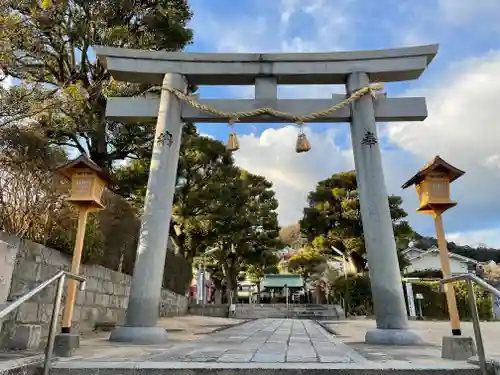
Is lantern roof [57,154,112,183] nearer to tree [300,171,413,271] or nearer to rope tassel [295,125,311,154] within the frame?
rope tassel [295,125,311,154]

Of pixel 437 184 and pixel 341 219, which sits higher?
pixel 341 219

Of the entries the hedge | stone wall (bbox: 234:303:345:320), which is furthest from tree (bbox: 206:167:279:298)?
the hedge

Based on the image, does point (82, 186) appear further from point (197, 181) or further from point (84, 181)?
point (197, 181)

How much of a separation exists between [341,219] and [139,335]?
19.2 meters

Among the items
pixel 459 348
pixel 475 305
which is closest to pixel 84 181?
pixel 475 305

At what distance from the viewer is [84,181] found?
4.71 m

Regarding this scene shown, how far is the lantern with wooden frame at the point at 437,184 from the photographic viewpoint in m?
4.59

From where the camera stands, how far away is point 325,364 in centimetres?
311

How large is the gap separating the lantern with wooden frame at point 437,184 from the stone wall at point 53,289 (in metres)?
5.15

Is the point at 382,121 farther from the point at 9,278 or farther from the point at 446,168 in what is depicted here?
the point at 9,278

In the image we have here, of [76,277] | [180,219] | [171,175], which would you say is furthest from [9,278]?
[180,219]

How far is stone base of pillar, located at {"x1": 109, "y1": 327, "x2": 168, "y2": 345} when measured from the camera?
17.4ft

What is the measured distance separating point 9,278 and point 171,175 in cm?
284

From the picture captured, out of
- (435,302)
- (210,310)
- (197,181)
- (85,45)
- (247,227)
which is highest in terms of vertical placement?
(85,45)
